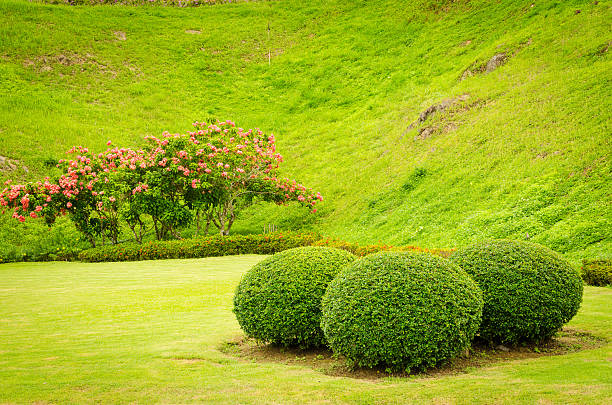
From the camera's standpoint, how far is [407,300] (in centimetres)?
591

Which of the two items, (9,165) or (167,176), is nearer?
(167,176)

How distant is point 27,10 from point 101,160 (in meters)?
37.6

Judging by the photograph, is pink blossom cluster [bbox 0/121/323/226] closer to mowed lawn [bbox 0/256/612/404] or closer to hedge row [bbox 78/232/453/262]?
hedge row [bbox 78/232/453/262]

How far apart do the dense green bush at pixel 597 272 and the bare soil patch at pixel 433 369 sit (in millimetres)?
4960

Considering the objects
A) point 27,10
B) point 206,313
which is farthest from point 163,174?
point 27,10

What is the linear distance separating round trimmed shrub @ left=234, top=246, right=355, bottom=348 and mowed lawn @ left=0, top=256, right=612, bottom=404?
0.56 m

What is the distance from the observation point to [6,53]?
157 ft

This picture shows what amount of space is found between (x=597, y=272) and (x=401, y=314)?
8813 mm

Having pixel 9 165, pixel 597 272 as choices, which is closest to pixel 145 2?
pixel 9 165

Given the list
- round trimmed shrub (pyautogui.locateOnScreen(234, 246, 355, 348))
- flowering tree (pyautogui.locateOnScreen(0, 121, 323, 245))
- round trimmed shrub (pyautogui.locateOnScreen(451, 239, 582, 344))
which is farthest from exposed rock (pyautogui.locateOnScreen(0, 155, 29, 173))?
round trimmed shrub (pyautogui.locateOnScreen(451, 239, 582, 344))

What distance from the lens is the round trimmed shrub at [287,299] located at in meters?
6.96

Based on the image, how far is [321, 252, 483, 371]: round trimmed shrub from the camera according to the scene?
19.2ft

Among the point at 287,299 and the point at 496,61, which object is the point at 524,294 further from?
the point at 496,61

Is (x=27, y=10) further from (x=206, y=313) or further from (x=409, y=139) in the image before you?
(x=206, y=313)
